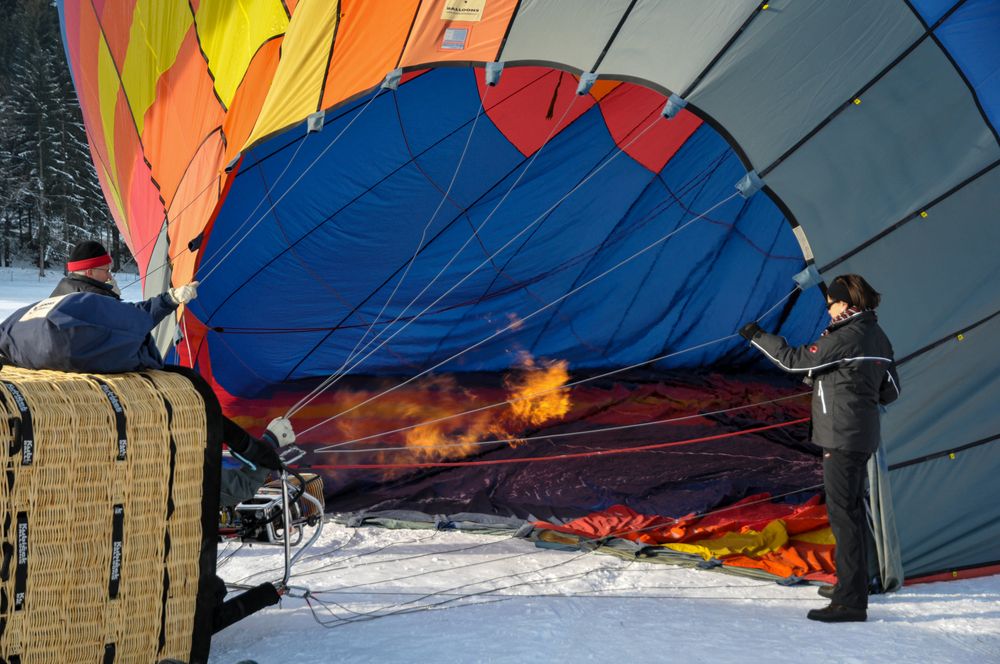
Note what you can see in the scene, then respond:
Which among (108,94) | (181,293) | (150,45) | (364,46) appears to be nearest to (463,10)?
(364,46)

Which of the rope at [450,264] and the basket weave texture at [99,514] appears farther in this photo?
the rope at [450,264]

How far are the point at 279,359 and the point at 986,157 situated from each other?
417 centimetres

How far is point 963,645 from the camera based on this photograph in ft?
9.22

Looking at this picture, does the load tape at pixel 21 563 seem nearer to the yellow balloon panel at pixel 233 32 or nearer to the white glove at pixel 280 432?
the white glove at pixel 280 432

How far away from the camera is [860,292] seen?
309 cm

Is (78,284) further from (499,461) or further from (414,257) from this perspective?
(414,257)

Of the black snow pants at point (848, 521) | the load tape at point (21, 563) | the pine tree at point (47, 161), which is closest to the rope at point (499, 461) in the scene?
the black snow pants at point (848, 521)

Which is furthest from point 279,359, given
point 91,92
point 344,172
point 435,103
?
point 91,92

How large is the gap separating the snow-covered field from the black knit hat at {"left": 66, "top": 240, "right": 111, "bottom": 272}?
114cm

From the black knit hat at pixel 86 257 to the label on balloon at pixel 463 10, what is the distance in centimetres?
162

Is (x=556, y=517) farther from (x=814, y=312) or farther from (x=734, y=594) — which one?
(x=814, y=312)

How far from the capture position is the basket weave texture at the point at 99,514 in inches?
83.2

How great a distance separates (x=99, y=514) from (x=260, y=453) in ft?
1.65

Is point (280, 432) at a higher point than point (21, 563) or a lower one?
higher
